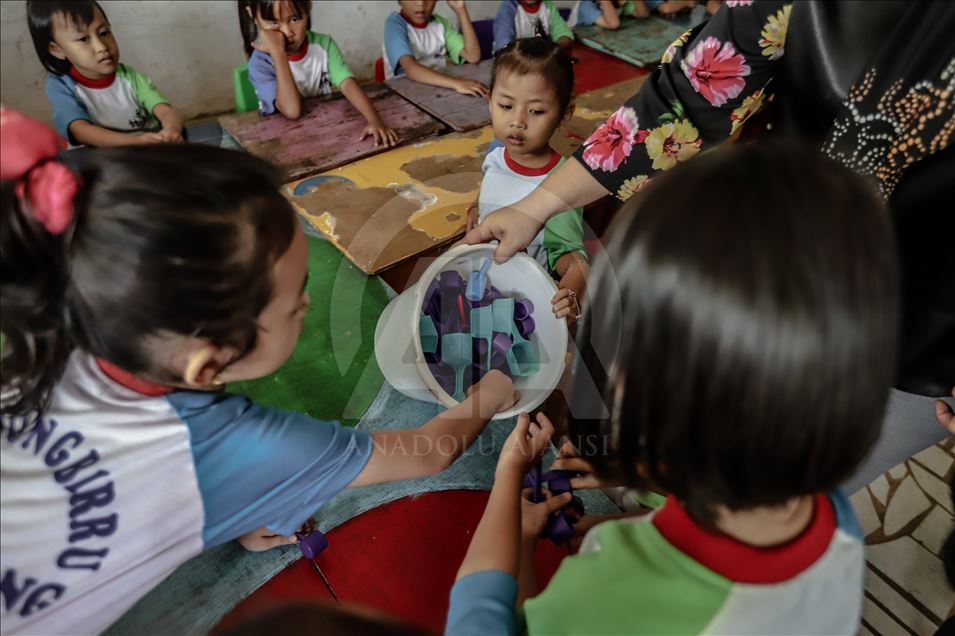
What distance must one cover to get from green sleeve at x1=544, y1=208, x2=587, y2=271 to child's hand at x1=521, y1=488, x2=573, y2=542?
2.03 feet

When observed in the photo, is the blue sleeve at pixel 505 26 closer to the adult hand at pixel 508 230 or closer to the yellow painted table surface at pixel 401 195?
the yellow painted table surface at pixel 401 195

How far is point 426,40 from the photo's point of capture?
2.60 m

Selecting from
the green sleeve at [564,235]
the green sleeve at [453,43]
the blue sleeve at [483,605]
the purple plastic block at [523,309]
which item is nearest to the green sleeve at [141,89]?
the green sleeve at [453,43]

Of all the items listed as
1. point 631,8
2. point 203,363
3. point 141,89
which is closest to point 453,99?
point 141,89

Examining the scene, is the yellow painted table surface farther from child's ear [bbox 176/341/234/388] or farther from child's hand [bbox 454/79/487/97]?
child's ear [bbox 176/341/234/388]

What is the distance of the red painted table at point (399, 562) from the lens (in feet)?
2.80

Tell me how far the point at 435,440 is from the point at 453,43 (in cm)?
219

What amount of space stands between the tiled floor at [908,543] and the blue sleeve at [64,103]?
2352 mm

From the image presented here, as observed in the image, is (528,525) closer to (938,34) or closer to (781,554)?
(781,554)

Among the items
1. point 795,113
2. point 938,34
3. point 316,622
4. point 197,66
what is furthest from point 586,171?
point 197,66

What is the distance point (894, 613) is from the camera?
122 centimetres

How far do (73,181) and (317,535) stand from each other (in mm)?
557

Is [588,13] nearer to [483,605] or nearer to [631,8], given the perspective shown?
[631,8]

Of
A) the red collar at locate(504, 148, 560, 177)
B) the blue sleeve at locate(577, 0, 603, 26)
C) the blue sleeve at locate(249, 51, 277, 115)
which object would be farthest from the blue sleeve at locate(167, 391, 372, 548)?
the blue sleeve at locate(577, 0, 603, 26)
